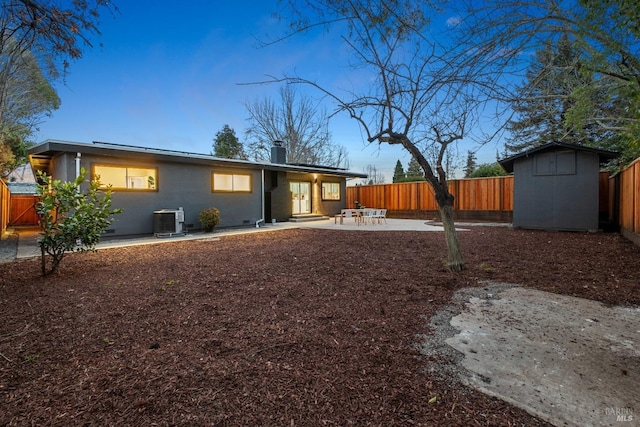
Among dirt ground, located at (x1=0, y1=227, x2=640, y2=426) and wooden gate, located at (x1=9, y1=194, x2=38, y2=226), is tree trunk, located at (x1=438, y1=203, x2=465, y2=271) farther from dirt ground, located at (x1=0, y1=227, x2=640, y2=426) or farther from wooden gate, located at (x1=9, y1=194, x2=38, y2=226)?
wooden gate, located at (x1=9, y1=194, x2=38, y2=226)

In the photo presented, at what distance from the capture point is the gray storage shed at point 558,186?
9328 mm

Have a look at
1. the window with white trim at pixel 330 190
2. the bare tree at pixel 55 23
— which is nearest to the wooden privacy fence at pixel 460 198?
the window with white trim at pixel 330 190

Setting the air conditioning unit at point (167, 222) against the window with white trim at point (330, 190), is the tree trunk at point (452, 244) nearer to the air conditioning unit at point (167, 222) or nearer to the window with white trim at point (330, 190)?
the air conditioning unit at point (167, 222)

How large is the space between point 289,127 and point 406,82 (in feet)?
63.7

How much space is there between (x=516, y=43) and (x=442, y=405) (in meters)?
3.50

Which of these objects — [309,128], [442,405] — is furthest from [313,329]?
[309,128]

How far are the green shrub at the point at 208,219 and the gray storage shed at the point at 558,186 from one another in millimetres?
10214

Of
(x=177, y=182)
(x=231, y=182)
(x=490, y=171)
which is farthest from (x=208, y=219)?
(x=490, y=171)

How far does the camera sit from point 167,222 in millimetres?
9695

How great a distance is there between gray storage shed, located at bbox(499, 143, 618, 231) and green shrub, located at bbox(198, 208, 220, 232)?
10214 millimetres

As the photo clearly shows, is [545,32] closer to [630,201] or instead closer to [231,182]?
[630,201]

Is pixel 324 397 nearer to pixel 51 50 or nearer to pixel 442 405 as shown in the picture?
pixel 442 405

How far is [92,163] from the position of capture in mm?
8656

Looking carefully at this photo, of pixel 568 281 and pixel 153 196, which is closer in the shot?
pixel 568 281
